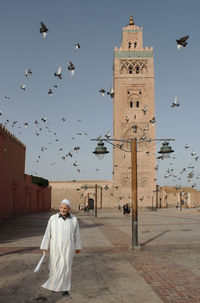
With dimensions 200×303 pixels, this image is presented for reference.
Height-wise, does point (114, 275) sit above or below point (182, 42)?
below

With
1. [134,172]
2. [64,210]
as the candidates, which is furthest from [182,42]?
[64,210]

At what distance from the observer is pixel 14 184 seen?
81.1 ft

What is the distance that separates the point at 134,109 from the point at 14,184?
33133 millimetres

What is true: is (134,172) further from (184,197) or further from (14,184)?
(184,197)

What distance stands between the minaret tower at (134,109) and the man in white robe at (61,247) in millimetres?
44795

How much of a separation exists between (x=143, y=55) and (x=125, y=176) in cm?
2317

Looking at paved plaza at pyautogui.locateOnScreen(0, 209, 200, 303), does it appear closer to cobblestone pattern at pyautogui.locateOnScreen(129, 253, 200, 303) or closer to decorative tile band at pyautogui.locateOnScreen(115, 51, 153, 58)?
cobblestone pattern at pyautogui.locateOnScreen(129, 253, 200, 303)

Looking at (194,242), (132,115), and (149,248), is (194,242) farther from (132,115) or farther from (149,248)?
(132,115)

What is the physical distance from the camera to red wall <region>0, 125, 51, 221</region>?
62.7 ft

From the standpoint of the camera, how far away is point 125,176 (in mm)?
51062

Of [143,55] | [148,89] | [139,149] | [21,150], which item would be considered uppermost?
[143,55]

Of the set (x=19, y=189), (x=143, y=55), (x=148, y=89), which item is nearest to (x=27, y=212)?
(x=19, y=189)

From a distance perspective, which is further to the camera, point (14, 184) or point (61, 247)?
point (14, 184)

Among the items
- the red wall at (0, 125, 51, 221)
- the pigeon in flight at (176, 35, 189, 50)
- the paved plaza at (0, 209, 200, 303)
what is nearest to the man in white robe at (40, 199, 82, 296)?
the paved plaza at (0, 209, 200, 303)
